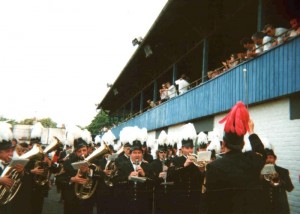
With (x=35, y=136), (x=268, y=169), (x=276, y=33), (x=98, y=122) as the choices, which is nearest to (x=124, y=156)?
(x=268, y=169)

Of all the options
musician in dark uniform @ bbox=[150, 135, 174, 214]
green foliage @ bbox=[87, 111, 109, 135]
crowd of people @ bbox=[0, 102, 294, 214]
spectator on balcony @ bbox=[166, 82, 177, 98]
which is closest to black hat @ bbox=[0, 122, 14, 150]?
crowd of people @ bbox=[0, 102, 294, 214]

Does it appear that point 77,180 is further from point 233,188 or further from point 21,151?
point 233,188

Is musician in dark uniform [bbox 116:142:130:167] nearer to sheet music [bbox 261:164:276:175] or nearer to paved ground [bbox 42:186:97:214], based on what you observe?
sheet music [bbox 261:164:276:175]

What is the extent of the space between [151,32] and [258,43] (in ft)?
28.4

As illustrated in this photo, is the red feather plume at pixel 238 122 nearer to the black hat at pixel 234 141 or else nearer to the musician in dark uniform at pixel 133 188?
the black hat at pixel 234 141

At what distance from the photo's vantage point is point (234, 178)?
4078mm

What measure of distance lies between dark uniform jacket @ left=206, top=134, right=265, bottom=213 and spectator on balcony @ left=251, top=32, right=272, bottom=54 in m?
7.53

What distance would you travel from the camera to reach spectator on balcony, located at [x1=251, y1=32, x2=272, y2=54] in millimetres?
11188

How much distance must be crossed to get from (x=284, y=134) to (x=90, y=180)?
5.28 metres

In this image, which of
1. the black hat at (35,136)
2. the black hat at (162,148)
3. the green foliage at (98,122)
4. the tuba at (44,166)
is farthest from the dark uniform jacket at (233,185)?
the green foliage at (98,122)

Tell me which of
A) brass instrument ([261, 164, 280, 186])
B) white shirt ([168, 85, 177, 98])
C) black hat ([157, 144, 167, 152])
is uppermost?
white shirt ([168, 85, 177, 98])

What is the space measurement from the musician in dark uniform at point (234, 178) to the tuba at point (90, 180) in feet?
11.8

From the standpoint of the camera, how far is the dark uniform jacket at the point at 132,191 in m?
7.71

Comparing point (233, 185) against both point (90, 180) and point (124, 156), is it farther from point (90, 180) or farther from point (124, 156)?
point (124, 156)
